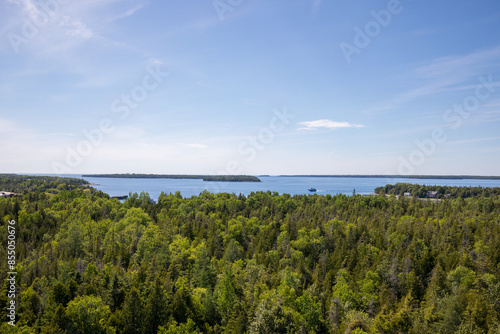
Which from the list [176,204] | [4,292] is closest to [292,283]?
[4,292]

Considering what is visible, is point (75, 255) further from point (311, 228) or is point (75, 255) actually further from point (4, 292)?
point (311, 228)

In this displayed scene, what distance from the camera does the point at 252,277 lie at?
61.5m

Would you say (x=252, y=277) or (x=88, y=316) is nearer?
(x=88, y=316)

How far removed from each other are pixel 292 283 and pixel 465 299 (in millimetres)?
27386

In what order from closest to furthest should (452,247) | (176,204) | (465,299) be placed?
(465,299) → (452,247) → (176,204)

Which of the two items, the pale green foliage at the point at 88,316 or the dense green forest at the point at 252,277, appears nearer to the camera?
the pale green foliage at the point at 88,316

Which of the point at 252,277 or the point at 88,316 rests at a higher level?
the point at 252,277

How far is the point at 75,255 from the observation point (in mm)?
84562

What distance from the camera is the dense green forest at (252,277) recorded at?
151 feet

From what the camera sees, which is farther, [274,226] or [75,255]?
[274,226]

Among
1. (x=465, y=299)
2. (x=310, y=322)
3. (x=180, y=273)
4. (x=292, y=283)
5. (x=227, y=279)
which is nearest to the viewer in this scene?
(x=465, y=299)

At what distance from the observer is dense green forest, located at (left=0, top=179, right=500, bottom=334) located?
151 ft

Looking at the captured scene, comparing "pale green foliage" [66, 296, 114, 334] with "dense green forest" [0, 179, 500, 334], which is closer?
"pale green foliage" [66, 296, 114, 334]

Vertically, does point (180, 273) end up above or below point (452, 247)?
below
